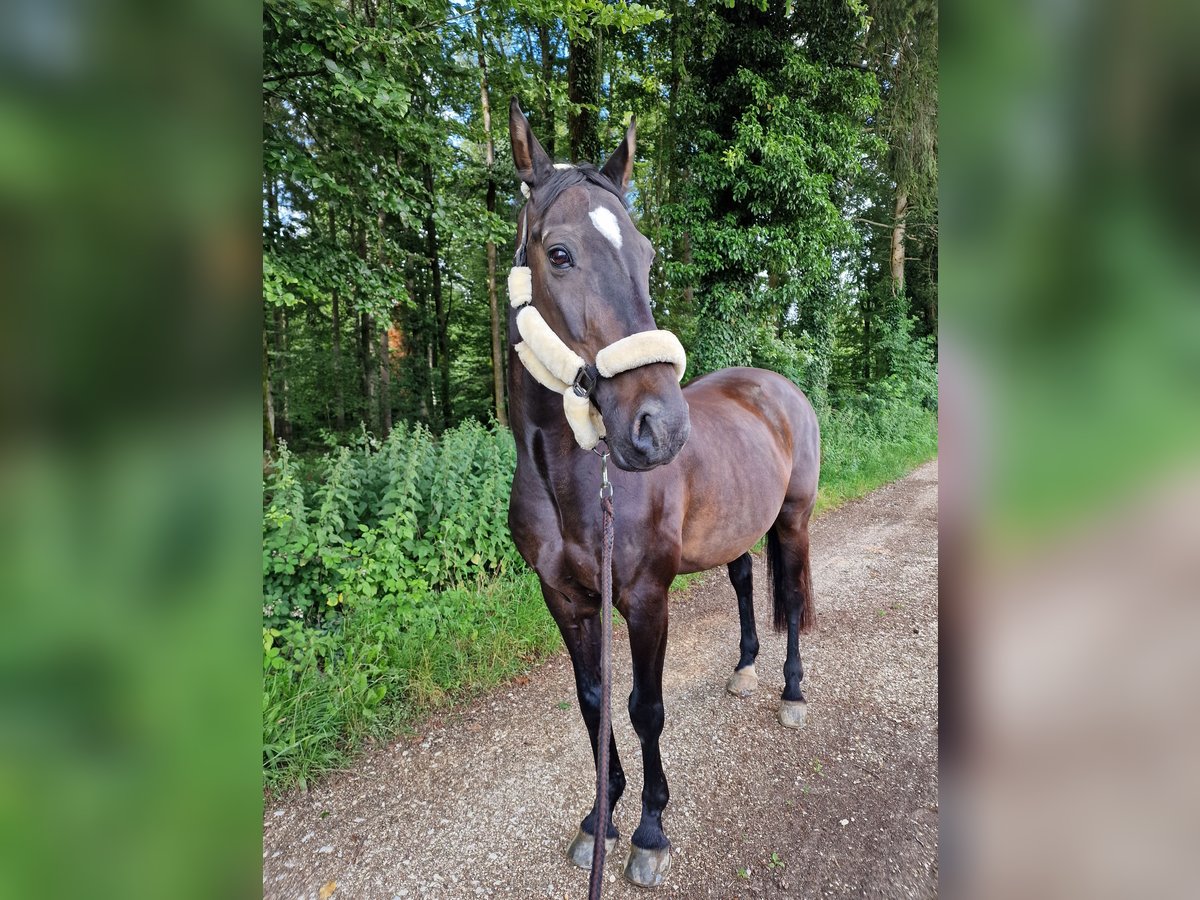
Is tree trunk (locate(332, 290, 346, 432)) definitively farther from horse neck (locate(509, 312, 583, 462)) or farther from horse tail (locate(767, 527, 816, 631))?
horse neck (locate(509, 312, 583, 462))

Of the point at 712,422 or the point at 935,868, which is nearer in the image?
the point at 935,868

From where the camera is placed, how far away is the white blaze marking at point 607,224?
1567 millimetres

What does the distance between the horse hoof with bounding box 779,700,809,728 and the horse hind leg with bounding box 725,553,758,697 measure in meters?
0.25

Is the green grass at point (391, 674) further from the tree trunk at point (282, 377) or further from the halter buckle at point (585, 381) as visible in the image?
the tree trunk at point (282, 377)

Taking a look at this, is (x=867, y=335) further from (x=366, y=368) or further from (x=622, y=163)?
(x=622, y=163)

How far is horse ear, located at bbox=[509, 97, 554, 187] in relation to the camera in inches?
71.4

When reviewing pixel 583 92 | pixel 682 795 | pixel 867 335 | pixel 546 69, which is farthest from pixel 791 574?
pixel 867 335

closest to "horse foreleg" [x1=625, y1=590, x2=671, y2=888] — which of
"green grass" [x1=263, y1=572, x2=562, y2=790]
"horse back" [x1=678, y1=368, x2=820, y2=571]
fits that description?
"horse back" [x1=678, y1=368, x2=820, y2=571]

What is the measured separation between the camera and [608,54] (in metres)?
8.41

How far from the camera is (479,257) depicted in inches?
505
